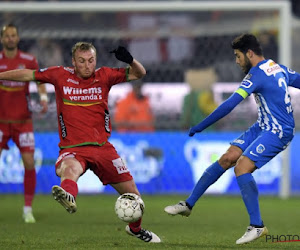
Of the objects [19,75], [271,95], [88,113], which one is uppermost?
[19,75]

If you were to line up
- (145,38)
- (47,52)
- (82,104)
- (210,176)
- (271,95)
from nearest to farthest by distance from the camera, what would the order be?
(82,104) < (271,95) < (210,176) < (47,52) < (145,38)

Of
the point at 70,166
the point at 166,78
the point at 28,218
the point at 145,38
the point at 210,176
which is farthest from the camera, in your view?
the point at 145,38

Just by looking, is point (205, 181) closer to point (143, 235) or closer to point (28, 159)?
point (143, 235)

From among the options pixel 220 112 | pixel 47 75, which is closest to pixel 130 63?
pixel 47 75

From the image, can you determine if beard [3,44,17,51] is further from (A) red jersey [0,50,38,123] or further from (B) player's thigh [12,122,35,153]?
(B) player's thigh [12,122,35,153]

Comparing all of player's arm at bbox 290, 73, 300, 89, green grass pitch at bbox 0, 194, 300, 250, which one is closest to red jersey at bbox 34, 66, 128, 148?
green grass pitch at bbox 0, 194, 300, 250

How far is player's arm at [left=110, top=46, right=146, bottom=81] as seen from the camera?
7.66 metres

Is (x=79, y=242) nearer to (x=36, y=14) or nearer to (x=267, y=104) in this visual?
(x=267, y=104)

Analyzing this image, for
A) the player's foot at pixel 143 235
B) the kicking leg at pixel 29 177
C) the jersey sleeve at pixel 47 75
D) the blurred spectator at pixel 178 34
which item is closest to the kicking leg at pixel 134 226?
the player's foot at pixel 143 235

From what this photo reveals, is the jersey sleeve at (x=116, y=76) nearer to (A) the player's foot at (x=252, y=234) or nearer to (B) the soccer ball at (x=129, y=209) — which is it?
(B) the soccer ball at (x=129, y=209)

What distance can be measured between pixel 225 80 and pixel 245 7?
1.33 meters

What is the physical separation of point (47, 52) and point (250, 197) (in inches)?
282

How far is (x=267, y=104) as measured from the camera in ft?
27.2

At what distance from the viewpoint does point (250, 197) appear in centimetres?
816
